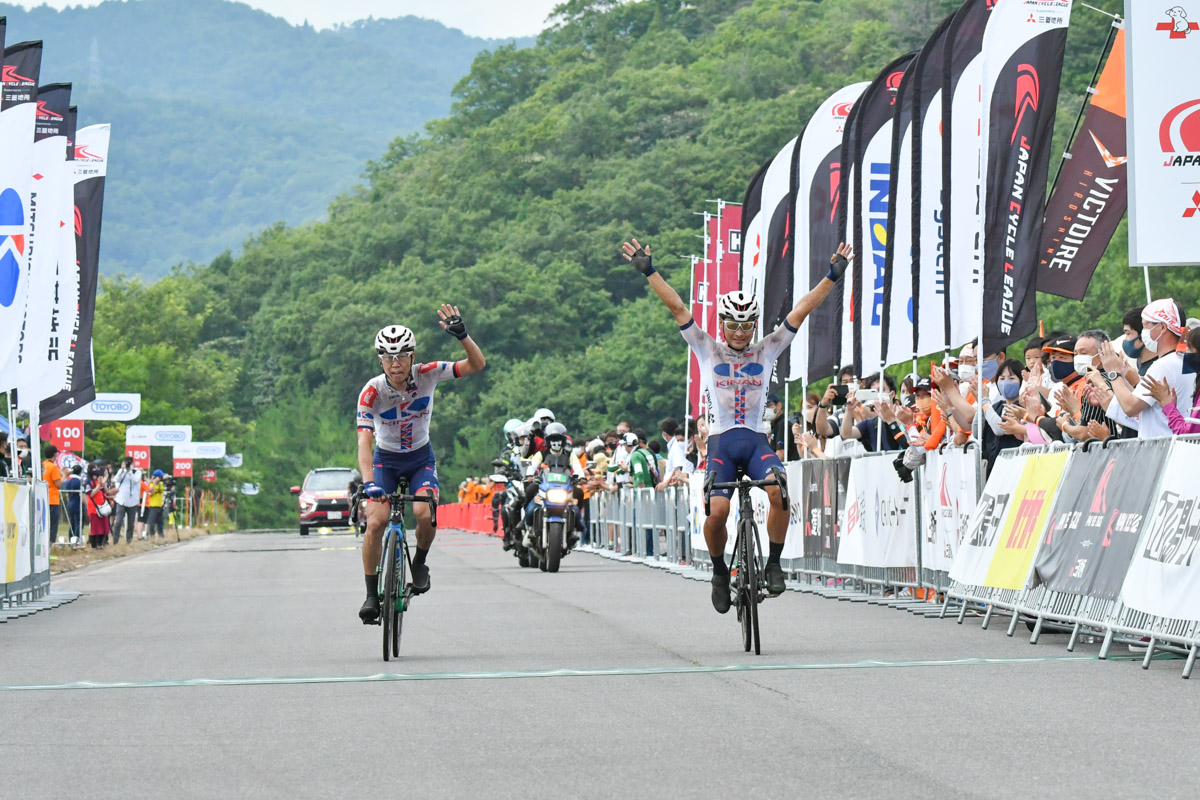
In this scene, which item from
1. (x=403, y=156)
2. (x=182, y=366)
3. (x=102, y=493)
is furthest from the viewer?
(x=403, y=156)

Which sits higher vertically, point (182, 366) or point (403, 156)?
point (403, 156)

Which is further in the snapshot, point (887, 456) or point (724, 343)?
point (887, 456)

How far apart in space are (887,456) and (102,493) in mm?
24795

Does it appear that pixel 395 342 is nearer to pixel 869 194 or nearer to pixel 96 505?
pixel 869 194

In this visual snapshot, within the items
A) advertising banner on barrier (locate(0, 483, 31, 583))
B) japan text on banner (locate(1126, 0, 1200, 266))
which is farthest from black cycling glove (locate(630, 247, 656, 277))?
advertising banner on barrier (locate(0, 483, 31, 583))

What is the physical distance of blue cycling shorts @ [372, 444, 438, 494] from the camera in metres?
12.1

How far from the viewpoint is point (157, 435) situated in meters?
63.9

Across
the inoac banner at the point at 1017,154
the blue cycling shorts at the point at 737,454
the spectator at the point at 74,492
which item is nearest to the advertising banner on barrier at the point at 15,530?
the blue cycling shorts at the point at 737,454

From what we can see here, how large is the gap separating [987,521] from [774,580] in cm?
262

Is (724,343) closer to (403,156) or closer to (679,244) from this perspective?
(679,244)

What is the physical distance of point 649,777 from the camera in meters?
6.64

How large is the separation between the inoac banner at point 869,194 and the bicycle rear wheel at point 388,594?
885cm

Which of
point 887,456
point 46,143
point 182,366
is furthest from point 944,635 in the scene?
point 182,366

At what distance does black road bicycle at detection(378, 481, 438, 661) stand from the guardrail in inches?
158
